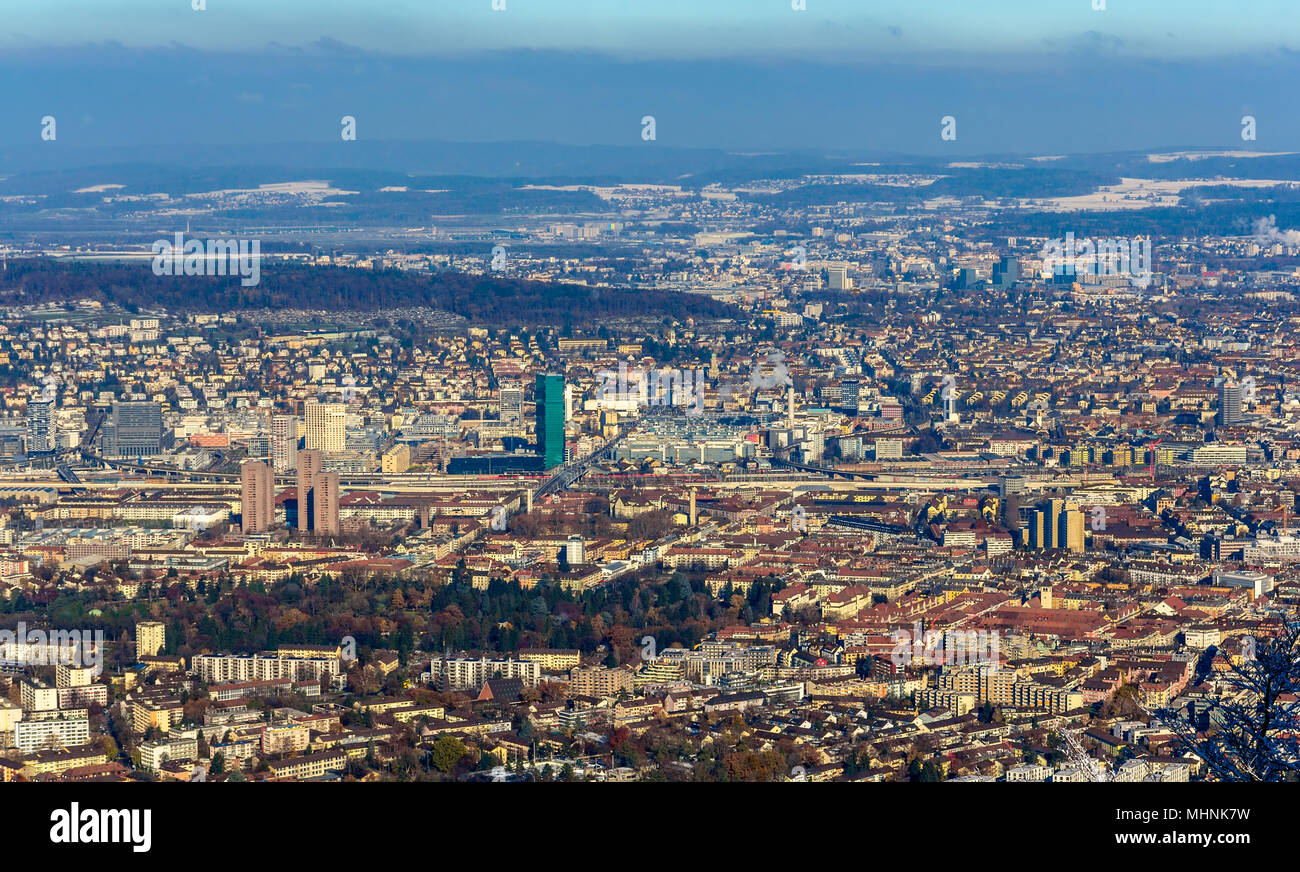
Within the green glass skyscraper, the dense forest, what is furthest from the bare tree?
the dense forest

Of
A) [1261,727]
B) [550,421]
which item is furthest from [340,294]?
[1261,727]

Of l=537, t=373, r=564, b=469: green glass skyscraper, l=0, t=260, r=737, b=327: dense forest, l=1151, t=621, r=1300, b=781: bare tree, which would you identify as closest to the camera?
l=1151, t=621, r=1300, b=781: bare tree

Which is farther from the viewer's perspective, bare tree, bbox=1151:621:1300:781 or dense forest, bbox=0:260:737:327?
dense forest, bbox=0:260:737:327

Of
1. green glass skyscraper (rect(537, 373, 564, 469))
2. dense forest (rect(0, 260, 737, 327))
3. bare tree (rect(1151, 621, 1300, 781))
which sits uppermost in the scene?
dense forest (rect(0, 260, 737, 327))

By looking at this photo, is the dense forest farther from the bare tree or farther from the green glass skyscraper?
the bare tree

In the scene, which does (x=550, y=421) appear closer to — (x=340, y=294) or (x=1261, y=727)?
(x=340, y=294)
